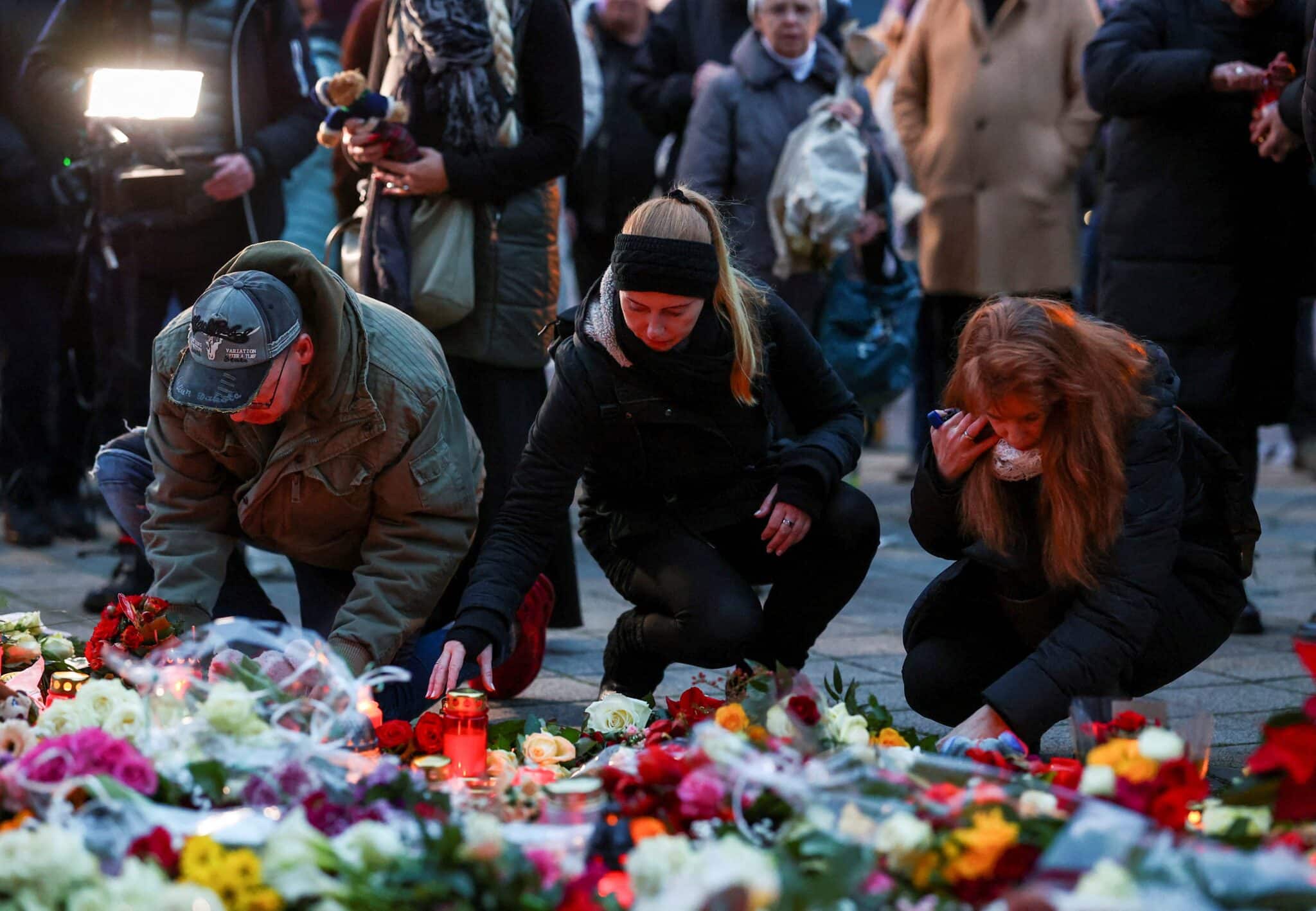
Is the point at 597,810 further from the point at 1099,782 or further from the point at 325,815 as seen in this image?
the point at 1099,782

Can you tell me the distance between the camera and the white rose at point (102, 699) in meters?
2.59

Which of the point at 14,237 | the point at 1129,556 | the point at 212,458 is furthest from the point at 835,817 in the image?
the point at 14,237

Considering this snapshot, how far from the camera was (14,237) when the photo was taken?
5.53 metres

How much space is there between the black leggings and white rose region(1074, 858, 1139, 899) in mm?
1615

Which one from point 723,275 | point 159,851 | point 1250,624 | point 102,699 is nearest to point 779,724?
point 159,851

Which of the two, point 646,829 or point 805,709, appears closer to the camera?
point 646,829

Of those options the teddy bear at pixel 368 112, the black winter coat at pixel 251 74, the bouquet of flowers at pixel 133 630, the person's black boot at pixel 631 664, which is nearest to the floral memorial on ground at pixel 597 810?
the bouquet of flowers at pixel 133 630

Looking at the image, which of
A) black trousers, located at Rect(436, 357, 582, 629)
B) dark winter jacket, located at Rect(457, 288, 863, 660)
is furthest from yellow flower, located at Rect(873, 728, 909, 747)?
black trousers, located at Rect(436, 357, 582, 629)

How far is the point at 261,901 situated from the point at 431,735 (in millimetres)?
908

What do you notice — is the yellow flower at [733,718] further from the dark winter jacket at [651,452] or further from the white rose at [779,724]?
the dark winter jacket at [651,452]

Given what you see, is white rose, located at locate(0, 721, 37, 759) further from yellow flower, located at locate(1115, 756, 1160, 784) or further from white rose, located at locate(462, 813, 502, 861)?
yellow flower, located at locate(1115, 756, 1160, 784)

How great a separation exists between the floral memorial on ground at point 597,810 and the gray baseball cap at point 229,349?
48 cm

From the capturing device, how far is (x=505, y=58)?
165 inches

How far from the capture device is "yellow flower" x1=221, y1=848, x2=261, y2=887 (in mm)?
2018
